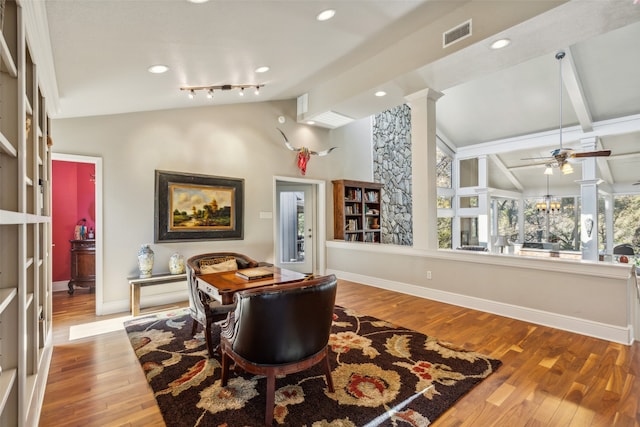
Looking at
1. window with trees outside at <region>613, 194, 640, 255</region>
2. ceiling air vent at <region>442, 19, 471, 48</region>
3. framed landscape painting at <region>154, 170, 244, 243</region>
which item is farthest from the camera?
window with trees outside at <region>613, 194, 640, 255</region>

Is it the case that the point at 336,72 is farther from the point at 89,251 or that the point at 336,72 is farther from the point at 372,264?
the point at 89,251

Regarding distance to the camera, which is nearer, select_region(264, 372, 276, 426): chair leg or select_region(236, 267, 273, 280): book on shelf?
select_region(264, 372, 276, 426): chair leg

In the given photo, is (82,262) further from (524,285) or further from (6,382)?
(524,285)

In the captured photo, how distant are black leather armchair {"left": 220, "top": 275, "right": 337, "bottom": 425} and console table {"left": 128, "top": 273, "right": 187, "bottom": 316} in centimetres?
242

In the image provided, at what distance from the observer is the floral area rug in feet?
6.34

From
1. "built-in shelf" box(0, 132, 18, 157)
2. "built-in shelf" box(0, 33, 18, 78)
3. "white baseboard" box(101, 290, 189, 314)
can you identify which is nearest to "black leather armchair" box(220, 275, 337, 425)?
"built-in shelf" box(0, 132, 18, 157)

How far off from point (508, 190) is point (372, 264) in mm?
6691

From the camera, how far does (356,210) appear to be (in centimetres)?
675

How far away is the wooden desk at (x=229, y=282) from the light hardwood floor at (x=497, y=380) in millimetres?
811

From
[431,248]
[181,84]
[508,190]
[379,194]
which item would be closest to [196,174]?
[181,84]

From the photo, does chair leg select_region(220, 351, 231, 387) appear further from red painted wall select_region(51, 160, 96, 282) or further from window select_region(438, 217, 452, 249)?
window select_region(438, 217, 452, 249)

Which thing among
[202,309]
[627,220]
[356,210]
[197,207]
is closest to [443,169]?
[356,210]

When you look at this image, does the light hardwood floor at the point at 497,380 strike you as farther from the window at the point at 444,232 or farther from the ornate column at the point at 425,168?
the window at the point at 444,232

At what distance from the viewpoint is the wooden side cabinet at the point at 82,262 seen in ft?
15.4
